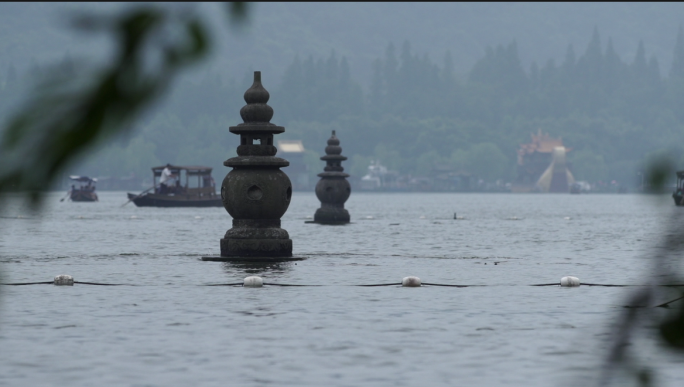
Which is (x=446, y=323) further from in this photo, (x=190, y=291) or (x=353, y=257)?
(x=353, y=257)

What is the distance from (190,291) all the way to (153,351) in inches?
288

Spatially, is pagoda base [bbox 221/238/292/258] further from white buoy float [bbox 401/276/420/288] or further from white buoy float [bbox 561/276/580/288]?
white buoy float [bbox 561/276/580/288]

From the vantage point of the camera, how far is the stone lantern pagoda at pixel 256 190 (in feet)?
79.5

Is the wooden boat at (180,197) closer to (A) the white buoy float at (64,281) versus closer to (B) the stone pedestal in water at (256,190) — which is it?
(B) the stone pedestal in water at (256,190)

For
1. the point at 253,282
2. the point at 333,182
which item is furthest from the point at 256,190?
the point at 333,182

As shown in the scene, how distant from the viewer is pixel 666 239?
2184mm

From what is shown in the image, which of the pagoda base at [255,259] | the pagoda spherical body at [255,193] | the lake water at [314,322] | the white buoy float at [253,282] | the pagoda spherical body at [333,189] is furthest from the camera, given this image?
the pagoda spherical body at [333,189]

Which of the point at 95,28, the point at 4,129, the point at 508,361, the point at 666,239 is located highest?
the point at 95,28

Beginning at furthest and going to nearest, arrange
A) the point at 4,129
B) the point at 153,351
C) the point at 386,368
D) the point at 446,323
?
the point at 446,323
the point at 153,351
the point at 386,368
the point at 4,129

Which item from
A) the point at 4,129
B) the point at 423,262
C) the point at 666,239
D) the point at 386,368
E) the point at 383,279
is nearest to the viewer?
the point at 4,129

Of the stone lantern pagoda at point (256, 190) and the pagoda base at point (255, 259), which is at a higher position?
the stone lantern pagoda at point (256, 190)

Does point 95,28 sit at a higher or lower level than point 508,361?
higher

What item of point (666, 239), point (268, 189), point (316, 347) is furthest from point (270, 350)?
point (268, 189)

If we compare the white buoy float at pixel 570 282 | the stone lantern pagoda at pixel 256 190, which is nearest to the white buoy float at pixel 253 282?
the white buoy float at pixel 570 282
